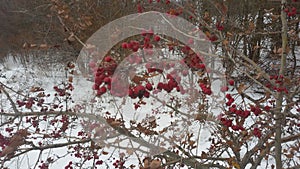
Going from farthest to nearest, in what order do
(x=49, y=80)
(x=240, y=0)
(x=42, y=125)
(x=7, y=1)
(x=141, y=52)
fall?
(x=7, y=1)
(x=49, y=80)
(x=240, y=0)
(x=42, y=125)
(x=141, y=52)

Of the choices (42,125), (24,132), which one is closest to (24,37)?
(42,125)

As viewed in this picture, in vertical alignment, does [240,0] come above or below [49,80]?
above

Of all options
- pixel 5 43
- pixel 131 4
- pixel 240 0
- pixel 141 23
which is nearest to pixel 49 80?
pixel 5 43

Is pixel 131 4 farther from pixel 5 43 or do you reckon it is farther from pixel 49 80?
pixel 5 43

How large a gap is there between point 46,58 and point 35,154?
183 inches

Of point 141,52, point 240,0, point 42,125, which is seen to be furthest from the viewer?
point 240,0

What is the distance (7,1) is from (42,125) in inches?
210

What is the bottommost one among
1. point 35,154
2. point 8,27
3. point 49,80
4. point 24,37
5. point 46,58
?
point 35,154

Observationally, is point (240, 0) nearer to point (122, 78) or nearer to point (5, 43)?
point (122, 78)

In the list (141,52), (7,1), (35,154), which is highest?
(7,1)

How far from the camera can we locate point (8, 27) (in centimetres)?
870

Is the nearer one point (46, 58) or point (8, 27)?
point (46, 58)

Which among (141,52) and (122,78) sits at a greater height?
(141,52)

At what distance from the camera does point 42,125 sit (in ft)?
15.9
